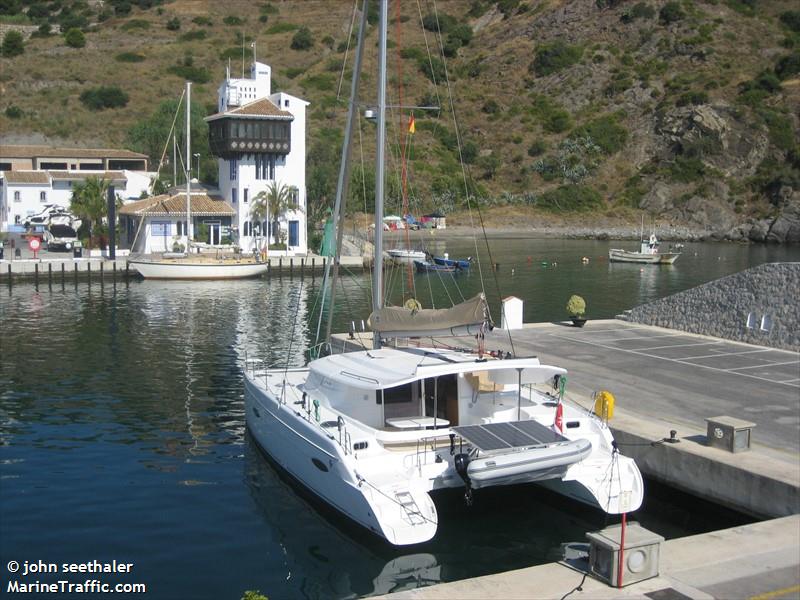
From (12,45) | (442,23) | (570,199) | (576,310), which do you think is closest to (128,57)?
(12,45)

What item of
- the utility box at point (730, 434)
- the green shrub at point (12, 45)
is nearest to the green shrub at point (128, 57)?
the green shrub at point (12, 45)

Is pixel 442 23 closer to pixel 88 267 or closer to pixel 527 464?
pixel 88 267

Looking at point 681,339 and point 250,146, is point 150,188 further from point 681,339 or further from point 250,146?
point 681,339

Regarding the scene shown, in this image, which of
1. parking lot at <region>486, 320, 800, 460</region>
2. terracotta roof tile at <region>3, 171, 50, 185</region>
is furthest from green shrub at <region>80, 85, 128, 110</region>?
parking lot at <region>486, 320, 800, 460</region>

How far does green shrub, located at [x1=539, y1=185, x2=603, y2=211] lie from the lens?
133625 mm

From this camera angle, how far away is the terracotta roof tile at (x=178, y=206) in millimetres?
74312

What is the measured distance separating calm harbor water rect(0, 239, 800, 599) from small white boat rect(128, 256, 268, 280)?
22.8 meters

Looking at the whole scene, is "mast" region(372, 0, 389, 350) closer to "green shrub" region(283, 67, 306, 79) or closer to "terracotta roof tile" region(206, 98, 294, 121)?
"terracotta roof tile" region(206, 98, 294, 121)

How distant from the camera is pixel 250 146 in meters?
76.9

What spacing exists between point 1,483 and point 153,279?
154ft

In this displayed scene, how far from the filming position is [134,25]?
17788 centimetres

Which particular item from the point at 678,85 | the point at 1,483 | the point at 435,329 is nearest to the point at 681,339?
the point at 435,329

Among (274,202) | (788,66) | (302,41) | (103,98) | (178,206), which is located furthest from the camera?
(302,41)

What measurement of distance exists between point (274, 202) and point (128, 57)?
93.1 metres
